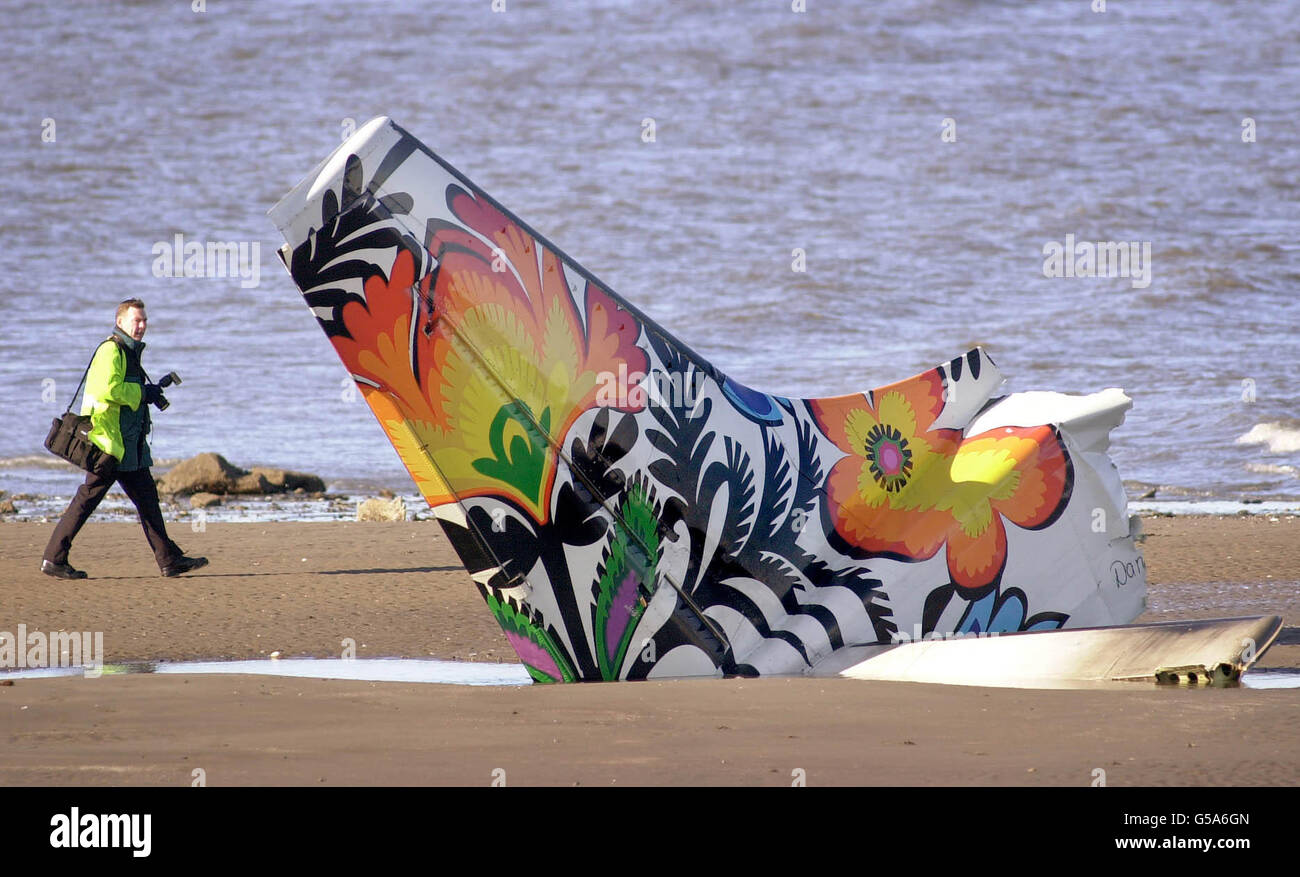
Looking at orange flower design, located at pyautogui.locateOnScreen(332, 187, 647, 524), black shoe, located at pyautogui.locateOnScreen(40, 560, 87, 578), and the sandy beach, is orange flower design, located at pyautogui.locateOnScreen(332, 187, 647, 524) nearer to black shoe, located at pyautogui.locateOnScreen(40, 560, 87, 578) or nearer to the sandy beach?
the sandy beach

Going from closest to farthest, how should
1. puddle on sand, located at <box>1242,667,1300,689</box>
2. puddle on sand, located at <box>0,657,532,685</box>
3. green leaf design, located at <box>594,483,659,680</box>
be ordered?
green leaf design, located at <box>594,483,659,680</box>, puddle on sand, located at <box>1242,667,1300,689</box>, puddle on sand, located at <box>0,657,532,685</box>

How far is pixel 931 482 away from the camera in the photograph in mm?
5789

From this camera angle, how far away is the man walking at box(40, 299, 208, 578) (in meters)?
9.39

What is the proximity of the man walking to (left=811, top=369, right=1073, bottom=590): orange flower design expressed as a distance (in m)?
5.42

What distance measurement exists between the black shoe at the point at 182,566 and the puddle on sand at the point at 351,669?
2.65 m

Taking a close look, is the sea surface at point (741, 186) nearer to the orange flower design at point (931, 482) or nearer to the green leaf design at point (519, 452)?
the orange flower design at point (931, 482)

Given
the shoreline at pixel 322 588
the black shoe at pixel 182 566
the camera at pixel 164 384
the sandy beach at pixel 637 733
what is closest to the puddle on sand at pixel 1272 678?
the sandy beach at pixel 637 733

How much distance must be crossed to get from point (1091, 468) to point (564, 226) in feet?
86.7

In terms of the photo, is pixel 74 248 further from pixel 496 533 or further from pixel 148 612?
pixel 496 533

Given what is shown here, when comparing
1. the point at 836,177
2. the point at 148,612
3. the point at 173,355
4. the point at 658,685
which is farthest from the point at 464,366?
the point at 836,177

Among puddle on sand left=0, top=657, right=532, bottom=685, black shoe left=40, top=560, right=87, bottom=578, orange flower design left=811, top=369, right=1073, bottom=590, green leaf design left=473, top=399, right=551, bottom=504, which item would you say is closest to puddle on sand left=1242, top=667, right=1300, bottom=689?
orange flower design left=811, top=369, right=1073, bottom=590

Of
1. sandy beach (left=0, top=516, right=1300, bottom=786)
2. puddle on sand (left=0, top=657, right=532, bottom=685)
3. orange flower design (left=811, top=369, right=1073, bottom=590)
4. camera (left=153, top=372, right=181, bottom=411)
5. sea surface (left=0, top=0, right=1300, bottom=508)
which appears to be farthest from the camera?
sea surface (left=0, top=0, right=1300, bottom=508)

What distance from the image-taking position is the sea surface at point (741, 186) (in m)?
19.9

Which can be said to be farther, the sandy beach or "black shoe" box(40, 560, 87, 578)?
"black shoe" box(40, 560, 87, 578)
